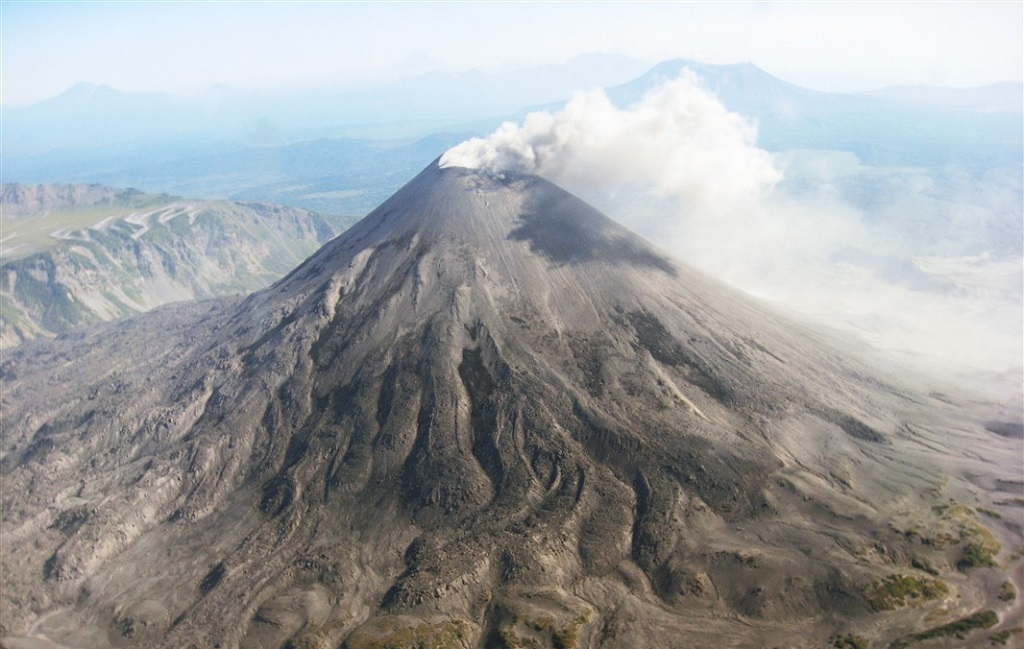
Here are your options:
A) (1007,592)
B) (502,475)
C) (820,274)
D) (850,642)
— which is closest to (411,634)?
(502,475)

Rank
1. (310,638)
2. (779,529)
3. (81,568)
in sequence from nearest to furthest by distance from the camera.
→ (310,638) < (779,529) < (81,568)

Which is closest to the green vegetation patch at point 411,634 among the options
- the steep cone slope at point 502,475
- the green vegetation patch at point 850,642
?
the steep cone slope at point 502,475

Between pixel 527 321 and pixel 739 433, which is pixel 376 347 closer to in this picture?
pixel 527 321

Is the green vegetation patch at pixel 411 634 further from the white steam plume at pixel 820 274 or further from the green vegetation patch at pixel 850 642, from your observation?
the white steam plume at pixel 820 274

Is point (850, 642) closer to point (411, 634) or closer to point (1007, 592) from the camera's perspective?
point (1007, 592)

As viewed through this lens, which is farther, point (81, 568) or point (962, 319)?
point (962, 319)

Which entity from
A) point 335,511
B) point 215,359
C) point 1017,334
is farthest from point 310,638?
point 1017,334

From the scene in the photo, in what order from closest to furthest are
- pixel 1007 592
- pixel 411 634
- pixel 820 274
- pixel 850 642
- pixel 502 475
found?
1. pixel 850 642
2. pixel 411 634
3. pixel 1007 592
4. pixel 502 475
5. pixel 820 274
